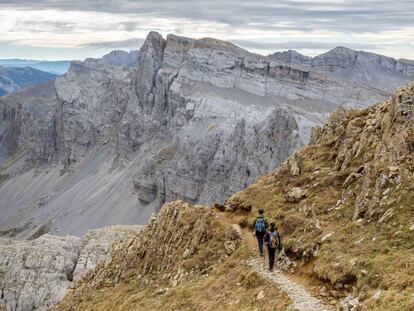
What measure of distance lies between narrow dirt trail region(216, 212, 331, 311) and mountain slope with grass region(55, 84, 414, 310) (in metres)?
0.28

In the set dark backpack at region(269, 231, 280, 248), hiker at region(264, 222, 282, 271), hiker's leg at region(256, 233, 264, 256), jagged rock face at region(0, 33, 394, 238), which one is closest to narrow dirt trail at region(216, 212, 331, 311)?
hiker's leg at region(256, 233, 264, 256)

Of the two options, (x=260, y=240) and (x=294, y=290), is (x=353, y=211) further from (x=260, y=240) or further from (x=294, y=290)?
(x=294, y=290)

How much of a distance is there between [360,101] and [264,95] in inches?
1150

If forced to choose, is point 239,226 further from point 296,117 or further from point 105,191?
point 105,191

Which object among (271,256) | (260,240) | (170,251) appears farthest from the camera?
(170,251)

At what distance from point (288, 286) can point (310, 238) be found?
3.46 meters

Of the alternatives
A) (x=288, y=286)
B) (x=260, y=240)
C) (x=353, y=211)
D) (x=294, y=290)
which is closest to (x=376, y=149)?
(x=353, y=211)

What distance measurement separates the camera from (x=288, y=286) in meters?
26.4

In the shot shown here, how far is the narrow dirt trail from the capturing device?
23.8 metres

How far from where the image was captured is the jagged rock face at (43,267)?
81000mm

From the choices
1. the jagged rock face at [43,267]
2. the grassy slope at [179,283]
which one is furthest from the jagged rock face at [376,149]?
the jagged rock face at [43,267]

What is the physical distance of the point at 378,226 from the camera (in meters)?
26.5

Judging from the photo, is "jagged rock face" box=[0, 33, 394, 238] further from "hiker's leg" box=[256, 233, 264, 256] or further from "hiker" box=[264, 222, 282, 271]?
"hiker" box=[264, 222, 282, 271]

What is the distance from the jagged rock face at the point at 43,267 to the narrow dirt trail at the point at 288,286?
1871 inches
